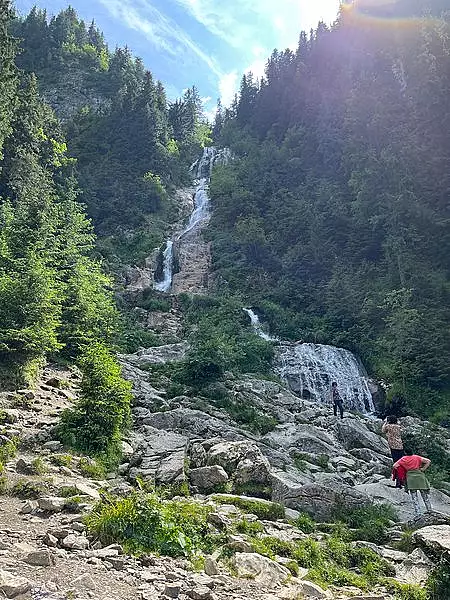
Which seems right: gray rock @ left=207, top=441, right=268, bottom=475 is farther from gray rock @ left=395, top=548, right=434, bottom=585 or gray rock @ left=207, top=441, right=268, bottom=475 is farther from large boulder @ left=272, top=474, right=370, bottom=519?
gray rock @ left=395, top=548, right=434, bottom=585

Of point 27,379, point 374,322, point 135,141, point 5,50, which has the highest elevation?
point 135,141

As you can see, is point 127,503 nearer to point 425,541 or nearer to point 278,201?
point 425,541

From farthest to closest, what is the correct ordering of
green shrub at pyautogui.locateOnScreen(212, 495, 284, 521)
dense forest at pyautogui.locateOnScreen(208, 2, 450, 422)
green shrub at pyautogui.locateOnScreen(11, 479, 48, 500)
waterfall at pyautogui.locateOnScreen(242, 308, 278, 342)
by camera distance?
waterfall at pyautogui.locateOnScreen(242, 308, 278, 342), dense forest at pyautogui.locateOnScreen(208, 2, 450, 422), green shrub at pyautogui.locateOnScreen(212, 495, 284, 521), green shrub at pyautogui.locateOnScreen(11, 479, 48, 500)

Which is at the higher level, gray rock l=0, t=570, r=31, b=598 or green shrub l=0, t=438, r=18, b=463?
green shrub l=0, t=438, r=18, b=463

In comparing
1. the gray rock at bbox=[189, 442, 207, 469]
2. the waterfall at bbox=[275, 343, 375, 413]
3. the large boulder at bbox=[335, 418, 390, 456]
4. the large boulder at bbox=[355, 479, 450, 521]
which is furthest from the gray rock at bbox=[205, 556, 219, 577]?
the waterfall at bbox=[275, 343, 375, 413]

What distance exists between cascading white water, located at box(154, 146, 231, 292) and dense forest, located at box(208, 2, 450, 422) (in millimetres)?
2149

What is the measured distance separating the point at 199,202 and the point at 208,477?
47.6 metres

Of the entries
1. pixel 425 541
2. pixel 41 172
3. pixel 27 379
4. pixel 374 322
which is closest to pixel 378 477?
pixel 425 541

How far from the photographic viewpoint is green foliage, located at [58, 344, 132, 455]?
10.5 m

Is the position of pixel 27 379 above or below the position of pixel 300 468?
above

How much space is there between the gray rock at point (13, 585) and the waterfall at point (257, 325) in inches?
1043

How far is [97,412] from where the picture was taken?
1098cm

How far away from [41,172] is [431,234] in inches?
1055

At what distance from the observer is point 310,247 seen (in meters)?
39.8
